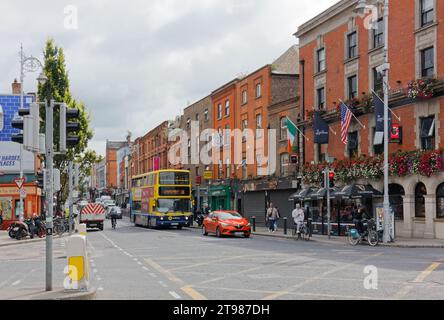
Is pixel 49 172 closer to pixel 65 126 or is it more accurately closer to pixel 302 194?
pixel 65 126

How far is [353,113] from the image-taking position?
3462 cm

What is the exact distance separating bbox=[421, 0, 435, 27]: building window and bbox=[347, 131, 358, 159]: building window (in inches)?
313

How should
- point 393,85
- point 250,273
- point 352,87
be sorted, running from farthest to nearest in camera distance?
point 352,87 → point 393,85 → point 250,273

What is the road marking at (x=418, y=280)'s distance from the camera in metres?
11.0

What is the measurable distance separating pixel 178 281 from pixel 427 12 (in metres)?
21.6

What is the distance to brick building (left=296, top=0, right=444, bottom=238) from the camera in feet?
93.1

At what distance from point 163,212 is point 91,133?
30.5 ft

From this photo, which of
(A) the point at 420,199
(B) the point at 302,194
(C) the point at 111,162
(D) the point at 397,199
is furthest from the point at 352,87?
(C) the point at 111,162

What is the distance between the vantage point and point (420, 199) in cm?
2931

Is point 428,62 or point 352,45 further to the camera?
point 352,45

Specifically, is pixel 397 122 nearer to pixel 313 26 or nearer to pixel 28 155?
pixel 313 26

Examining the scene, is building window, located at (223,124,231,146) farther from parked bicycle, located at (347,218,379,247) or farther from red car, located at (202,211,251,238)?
parked bicycle, located at (347,218,379,247)

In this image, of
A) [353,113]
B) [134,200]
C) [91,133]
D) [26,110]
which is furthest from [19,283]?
[134,200]

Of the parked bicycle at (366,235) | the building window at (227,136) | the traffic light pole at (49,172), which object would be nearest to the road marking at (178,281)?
the traffic light pole at (49,172)
